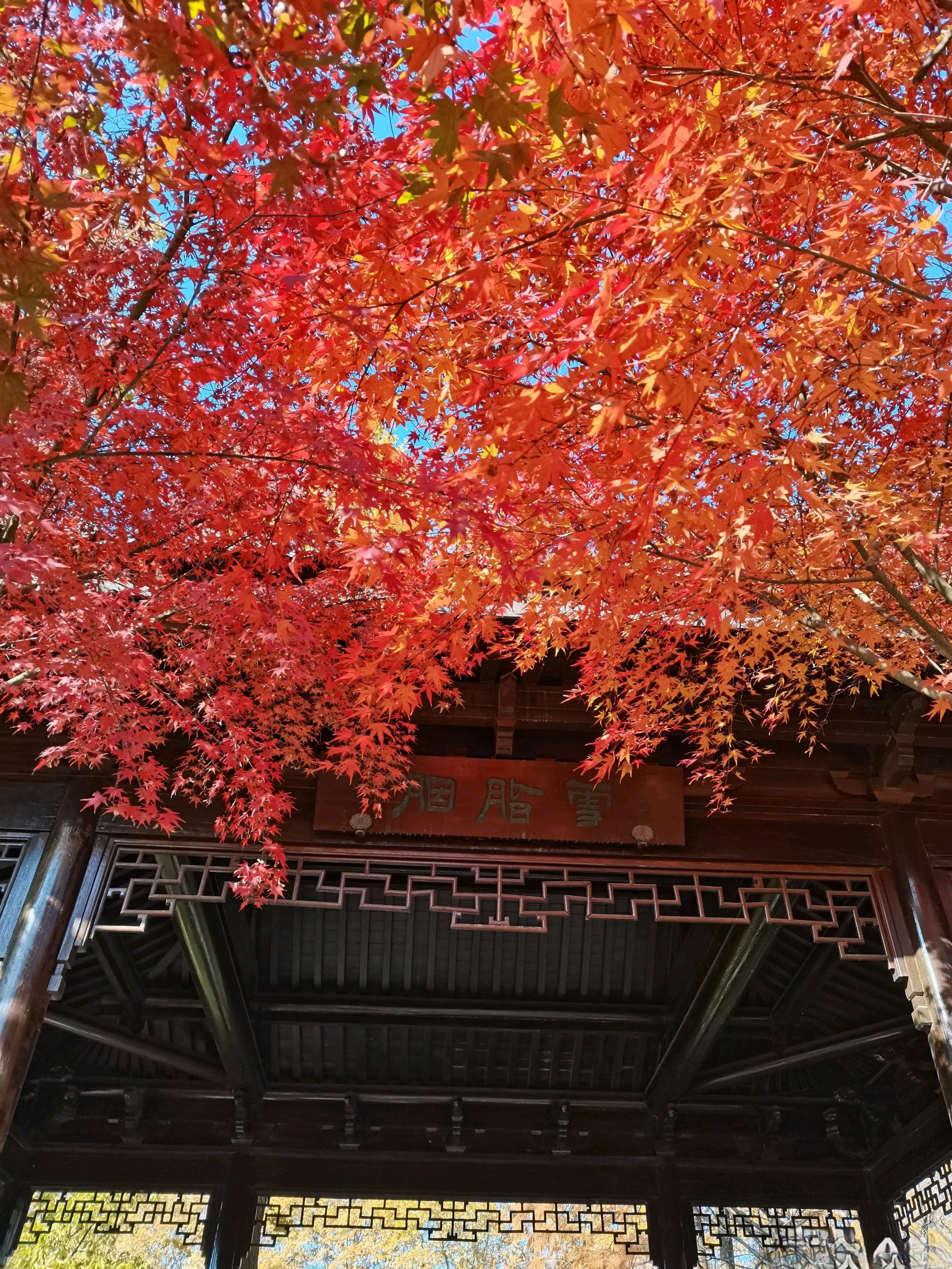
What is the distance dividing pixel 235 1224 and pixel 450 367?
9.21 m

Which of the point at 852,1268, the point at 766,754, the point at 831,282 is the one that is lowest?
the point at 852,1268

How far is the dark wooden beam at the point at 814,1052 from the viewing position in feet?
30.7

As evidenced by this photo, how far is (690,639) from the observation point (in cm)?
630

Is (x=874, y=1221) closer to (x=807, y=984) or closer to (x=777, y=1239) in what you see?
(x=777, y=1239)

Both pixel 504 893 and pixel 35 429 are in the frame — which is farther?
pixel 504 893

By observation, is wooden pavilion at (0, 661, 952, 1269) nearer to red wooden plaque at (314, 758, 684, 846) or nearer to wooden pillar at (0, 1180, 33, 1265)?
wooden pillar at (0, 1180, 33, 1265)

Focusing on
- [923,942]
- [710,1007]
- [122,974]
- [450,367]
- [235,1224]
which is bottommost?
[235,1224]

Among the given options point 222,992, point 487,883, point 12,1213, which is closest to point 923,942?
point 487,883

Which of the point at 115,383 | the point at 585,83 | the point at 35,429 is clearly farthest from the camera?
the point at 115,383

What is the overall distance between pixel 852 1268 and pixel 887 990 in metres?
3.15

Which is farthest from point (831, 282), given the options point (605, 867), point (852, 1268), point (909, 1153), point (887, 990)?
point (852, 1268)

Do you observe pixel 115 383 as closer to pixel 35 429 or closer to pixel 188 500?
pixel 35 429

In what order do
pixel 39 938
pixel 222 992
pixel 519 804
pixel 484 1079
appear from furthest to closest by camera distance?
pixel 484 1079, pixel 222 992, pixel 519 804, pixel 39 938

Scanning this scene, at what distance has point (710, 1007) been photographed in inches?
351
